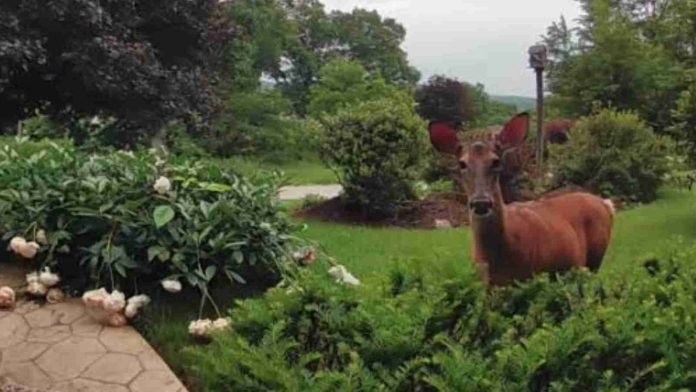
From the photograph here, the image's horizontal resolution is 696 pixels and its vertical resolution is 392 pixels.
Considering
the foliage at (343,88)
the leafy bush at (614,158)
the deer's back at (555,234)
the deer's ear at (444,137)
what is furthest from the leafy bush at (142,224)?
the foliage at (343,88)

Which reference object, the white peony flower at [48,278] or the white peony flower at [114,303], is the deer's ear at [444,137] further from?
the white peony flower at [48,278]

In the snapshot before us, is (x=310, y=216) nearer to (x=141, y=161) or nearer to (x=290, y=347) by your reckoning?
(x=141, y=161)

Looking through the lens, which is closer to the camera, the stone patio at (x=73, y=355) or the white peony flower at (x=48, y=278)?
the stone patio at (x=73, y=355)

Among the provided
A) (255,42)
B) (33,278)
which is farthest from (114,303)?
(255,42)

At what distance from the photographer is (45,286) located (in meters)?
3.54

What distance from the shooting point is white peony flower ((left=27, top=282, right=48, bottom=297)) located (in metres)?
3.51

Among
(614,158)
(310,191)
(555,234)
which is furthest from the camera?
(310,191)

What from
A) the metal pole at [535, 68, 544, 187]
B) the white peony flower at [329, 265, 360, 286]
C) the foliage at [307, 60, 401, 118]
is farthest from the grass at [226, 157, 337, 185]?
the white peony flower at [329, 265, 360, 286]

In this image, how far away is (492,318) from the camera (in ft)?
6.93

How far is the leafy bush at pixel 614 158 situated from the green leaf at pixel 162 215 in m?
6.50

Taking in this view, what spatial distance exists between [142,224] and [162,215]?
0.12 m

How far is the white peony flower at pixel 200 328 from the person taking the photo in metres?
3.18

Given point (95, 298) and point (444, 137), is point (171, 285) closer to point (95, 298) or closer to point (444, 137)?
point (95, 298)

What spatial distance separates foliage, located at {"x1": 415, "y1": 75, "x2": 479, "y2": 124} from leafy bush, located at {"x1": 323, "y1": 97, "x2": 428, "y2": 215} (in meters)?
8.58
